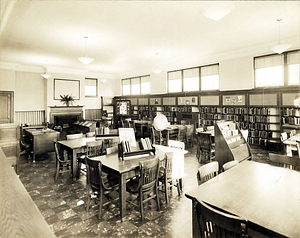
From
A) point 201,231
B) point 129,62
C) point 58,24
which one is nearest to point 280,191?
point 201,231

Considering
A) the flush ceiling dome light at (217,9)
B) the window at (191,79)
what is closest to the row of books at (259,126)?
the window at (191,79)

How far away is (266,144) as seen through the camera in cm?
757

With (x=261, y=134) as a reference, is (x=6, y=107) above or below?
above

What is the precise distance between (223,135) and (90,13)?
4237 millimetres

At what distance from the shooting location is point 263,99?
7664mm

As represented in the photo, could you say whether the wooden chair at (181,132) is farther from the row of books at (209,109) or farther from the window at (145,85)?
the window at (145,85)

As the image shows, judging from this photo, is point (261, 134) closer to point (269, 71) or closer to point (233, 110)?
point (233, 110)

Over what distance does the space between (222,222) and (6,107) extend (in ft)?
38.3

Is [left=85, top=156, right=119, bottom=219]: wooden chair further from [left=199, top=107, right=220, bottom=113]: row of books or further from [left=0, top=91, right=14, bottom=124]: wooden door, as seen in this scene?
[left=0, top=91, right=14, bottom=124]: wooden door

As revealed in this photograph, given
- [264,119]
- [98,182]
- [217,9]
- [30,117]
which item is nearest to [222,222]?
[98,182]

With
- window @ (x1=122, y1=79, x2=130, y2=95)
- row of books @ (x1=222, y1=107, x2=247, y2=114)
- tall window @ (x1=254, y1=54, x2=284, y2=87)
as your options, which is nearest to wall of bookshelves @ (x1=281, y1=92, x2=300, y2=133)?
tall window @ (x1=254, y1=54, x2=284, y2=87)

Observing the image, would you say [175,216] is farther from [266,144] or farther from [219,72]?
[219,72]

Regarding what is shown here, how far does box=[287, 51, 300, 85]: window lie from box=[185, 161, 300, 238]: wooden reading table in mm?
6053

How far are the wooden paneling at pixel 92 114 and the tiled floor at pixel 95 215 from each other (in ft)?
30.7
